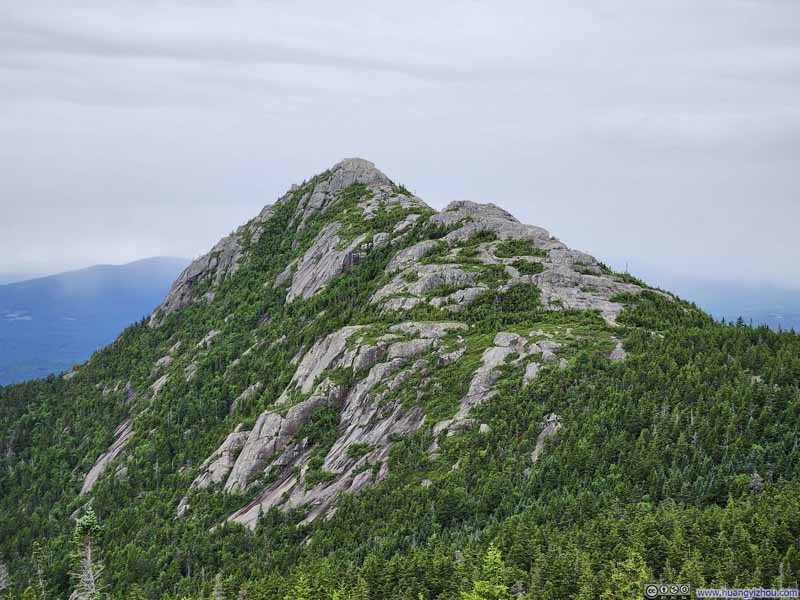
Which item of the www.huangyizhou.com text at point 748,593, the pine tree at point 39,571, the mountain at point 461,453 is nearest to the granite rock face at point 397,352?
the mountain at point 461,453

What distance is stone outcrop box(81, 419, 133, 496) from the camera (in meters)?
163

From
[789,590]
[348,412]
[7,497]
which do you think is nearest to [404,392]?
[348,412]

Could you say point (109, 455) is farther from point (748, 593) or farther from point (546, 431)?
point (748, 593)

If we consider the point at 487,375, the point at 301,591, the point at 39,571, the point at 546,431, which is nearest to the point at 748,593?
the point at 546,431

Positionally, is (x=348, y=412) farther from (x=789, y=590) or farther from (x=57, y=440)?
(x=57, y=440)

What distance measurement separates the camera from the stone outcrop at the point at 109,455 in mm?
162950

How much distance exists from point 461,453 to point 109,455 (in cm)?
12431

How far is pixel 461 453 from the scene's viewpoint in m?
84.9

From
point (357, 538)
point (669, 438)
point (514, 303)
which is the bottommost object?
point (357, 538)

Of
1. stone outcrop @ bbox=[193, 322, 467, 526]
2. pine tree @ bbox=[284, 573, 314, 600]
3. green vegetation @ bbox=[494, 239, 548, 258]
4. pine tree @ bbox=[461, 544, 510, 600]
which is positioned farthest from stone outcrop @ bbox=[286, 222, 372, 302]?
pine tree @ bbox=[461, 544, 510, 600]

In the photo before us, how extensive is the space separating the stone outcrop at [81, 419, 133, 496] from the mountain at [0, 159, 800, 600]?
420cm

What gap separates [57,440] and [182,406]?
6448 centimetres

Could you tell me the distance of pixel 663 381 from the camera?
83.8 m

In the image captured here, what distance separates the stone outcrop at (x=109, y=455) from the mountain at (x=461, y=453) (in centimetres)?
420
